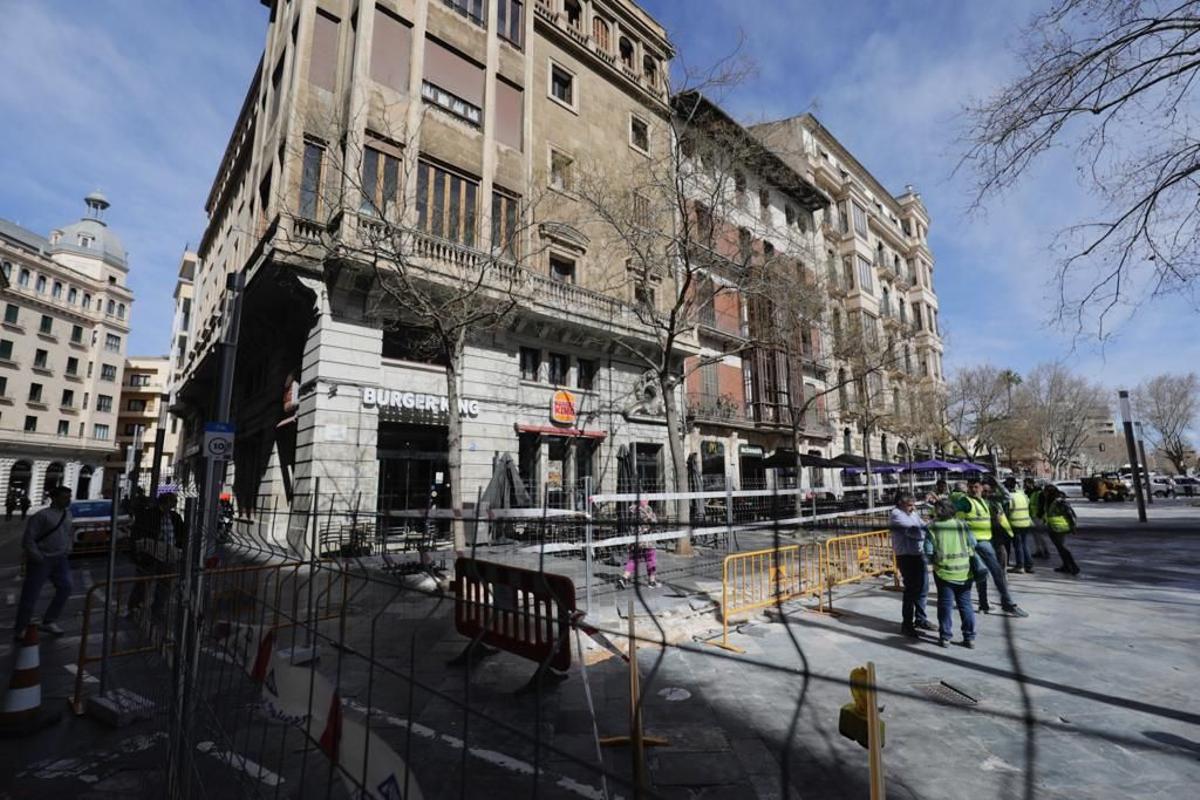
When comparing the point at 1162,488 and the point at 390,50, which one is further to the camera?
the point at 1162,488

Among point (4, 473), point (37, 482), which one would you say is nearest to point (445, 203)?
point (4, 473)

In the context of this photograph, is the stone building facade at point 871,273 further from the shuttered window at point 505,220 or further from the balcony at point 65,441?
the balcony at point 65,441

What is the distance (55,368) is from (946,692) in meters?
68.5

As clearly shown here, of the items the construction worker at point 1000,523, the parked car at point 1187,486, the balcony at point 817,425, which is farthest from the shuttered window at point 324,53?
the parked car at point 1187,486

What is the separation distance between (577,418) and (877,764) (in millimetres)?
17128

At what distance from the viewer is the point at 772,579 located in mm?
8000

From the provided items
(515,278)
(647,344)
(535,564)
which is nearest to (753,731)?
(535,564)

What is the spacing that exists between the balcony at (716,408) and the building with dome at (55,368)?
159ft

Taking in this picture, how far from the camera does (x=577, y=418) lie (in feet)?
62.2

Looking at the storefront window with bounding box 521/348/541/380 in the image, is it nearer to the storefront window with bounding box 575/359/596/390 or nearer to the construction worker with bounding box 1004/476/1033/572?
the storefront window with bounding box 575/359/596/390

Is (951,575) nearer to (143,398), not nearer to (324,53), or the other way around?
(324,53)

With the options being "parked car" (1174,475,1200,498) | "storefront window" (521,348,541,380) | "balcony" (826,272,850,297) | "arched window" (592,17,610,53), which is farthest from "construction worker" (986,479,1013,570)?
"parked car" (1174,475,1200,498)

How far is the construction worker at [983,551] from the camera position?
7.06 meters

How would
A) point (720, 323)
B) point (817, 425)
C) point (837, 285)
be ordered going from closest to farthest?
1. point (720, 323)
2. point (817, 425)
3. point (837, 285)
